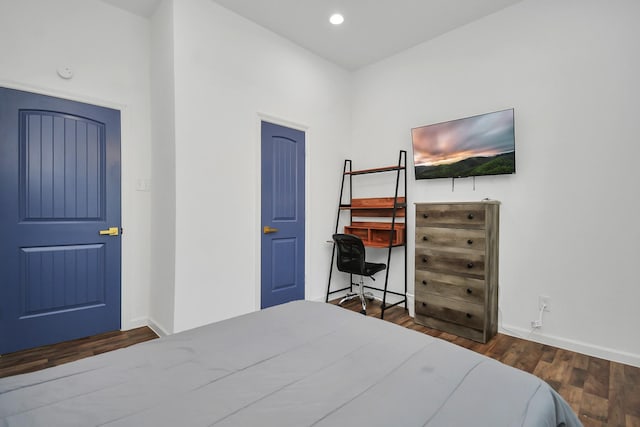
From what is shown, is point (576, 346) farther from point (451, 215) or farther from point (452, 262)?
point (451, 215)

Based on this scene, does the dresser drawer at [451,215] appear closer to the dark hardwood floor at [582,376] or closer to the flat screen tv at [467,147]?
the flat screen tv at [467,147]

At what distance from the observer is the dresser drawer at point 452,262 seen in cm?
262

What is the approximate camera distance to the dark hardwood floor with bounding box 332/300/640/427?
167 centimetres

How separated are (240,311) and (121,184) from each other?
1664 millimetres

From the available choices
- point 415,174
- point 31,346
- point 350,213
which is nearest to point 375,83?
point 415,174

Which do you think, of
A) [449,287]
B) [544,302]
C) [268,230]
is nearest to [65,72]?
[268,230]

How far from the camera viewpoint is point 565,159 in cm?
246

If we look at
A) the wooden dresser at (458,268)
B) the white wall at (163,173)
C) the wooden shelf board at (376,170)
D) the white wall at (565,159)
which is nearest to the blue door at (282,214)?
the wooden shelf board at (376,170)

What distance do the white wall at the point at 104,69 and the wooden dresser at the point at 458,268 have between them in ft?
9.17

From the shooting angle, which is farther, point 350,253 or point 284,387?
point 350,253

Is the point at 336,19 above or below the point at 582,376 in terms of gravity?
above

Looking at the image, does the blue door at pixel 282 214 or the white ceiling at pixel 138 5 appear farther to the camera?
the blue door at pixel 282 214

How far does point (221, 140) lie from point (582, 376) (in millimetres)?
3360

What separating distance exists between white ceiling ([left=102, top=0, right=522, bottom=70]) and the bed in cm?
288
